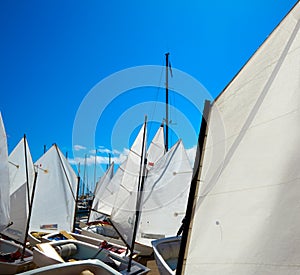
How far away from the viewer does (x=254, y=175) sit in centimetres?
202

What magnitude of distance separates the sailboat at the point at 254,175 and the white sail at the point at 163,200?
635 centimetres

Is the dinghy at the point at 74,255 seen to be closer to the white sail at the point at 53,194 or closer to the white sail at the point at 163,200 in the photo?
the white sail at the point at 163,200

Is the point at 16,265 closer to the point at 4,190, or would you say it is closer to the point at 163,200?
the point at 4,190

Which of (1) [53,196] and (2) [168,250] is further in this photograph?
(1) [53,196]

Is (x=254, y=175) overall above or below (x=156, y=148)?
below

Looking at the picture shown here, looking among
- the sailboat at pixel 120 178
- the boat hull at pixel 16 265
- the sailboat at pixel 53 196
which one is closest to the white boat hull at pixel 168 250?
the sailboat at pixel 120 178

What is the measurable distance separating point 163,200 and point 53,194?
5.40m

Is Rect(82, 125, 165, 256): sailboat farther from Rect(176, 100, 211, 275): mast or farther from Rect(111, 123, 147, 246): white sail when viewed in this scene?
Rect(176, 100, 211, 275): mast

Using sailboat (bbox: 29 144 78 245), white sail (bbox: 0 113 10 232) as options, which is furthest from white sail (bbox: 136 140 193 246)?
white sail (bbox: 0 113 10 232)

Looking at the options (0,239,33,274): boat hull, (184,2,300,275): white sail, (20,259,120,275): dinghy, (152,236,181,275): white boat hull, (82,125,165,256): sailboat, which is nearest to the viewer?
→ (184,2,300,275): white sail

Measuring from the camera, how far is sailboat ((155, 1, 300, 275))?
1789 mm

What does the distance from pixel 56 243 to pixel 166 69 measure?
579 inches

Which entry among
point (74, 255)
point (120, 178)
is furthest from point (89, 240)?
point (120, 178)

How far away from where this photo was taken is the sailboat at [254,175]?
5.87 ft
